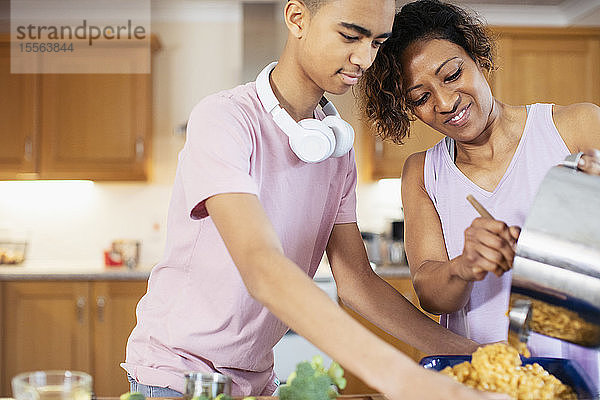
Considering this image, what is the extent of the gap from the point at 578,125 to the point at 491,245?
461mm

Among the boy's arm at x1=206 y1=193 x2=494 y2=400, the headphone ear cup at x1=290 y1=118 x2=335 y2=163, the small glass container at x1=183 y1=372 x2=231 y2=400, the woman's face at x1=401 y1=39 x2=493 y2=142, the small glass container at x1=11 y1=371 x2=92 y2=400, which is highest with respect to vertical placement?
the woman's face at x1=401 y1=39 x2=493 y2=142

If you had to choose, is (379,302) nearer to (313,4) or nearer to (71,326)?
(313,4)

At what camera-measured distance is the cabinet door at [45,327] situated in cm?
363

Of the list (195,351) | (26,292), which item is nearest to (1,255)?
(26,292)

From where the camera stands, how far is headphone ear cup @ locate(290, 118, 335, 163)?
116 cm

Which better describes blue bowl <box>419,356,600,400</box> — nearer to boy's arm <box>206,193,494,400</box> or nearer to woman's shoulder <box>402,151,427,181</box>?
boy's arm <box>206,193,494,400</box>

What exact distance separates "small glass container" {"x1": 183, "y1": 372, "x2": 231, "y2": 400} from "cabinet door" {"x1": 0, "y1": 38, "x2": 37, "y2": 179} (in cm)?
333

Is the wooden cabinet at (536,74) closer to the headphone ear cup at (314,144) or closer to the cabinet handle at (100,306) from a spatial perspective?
the cabinet handle at (100,306)

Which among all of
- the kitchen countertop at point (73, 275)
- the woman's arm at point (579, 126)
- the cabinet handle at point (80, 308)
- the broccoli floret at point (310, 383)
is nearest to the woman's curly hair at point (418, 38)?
the woman's arm at point (579, 126)

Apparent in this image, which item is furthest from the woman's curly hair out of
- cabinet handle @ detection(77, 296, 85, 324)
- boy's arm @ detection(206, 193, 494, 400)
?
cabinet handle @ detection(77, 296, 85, 324)

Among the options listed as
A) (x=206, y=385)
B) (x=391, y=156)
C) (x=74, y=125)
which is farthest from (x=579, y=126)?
(x=74, y=125)

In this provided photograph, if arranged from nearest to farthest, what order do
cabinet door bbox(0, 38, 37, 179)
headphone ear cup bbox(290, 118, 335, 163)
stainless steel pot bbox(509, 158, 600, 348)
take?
stainless steel pot bbox(509, 158, 600, 348)
headphone ear cup bbox(290, 118, 335, 163)
cabinet door bbox(0, 38, 37, 179)

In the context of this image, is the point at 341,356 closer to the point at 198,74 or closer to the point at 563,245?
the point at 563,245

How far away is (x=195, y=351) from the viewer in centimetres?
123
